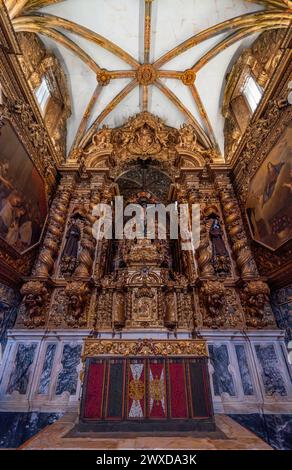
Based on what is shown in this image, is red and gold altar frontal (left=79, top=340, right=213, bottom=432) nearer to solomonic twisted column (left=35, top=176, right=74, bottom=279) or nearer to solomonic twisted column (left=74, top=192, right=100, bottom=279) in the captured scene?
solomonic twisted column (left=74, top=192, right=100, bottom=279)

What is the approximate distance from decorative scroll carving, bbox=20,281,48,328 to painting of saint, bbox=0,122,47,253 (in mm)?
1027

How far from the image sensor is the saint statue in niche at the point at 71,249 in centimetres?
691

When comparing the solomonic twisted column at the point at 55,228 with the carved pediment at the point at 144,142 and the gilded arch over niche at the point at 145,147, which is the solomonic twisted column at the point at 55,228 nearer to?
the gilded arch over niche at the point at 145,147

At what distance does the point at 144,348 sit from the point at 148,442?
4.89 ft

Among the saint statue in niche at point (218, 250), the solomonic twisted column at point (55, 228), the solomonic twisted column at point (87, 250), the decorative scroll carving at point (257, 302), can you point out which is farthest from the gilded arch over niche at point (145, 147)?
the decorative scroll carving at point (257, 302)

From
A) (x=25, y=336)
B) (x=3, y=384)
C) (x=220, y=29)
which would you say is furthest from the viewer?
(x=220, y=29)

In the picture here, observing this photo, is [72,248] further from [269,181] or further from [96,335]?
[269,181]

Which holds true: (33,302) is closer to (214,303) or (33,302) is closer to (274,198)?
(214,303)

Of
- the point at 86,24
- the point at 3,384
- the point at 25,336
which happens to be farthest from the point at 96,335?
the point at 86,24

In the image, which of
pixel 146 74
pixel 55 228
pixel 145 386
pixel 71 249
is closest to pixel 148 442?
pixel 145 386

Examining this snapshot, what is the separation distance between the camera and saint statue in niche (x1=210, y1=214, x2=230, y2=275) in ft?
22.8

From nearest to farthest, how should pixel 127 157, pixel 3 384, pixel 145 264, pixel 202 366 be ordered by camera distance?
pixel 202 366 < pixel 3 384 < pixel 145 264 < pixel 127 157

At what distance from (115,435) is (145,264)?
4.41 metres

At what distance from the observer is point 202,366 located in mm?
4184
